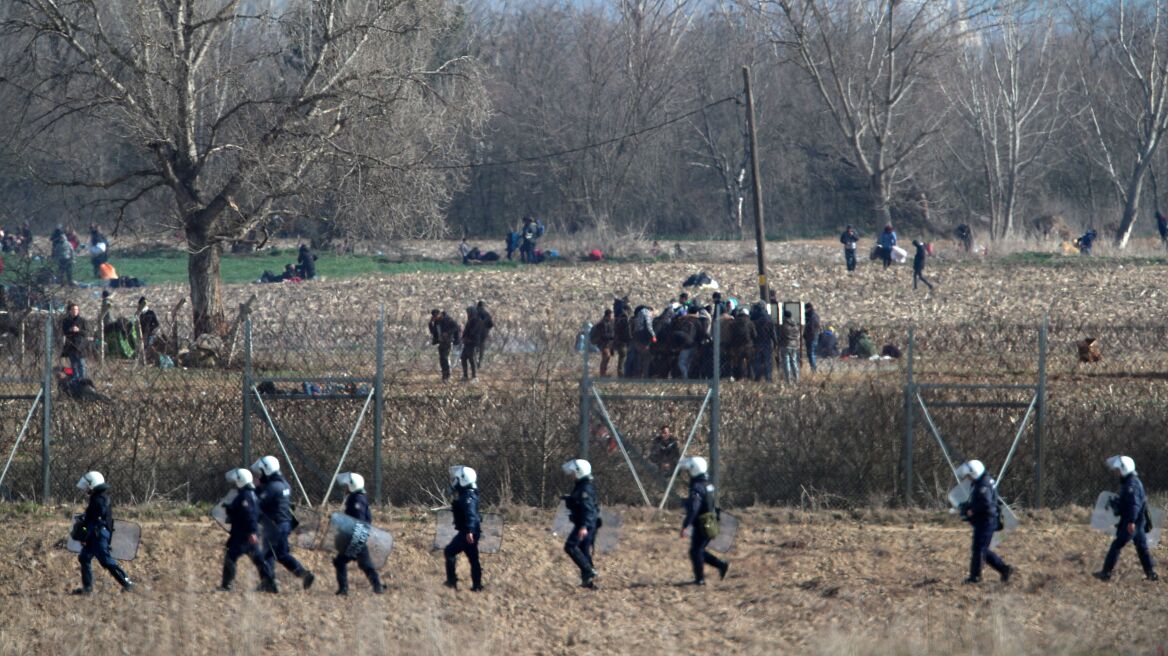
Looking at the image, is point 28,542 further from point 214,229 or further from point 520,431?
point 214,229

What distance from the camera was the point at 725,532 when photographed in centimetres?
1262

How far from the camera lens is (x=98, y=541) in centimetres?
1141

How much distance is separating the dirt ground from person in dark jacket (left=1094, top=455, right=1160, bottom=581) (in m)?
0.30

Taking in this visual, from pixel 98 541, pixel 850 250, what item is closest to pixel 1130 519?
pixel 98 541

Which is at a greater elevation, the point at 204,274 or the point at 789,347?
the point at 204,274

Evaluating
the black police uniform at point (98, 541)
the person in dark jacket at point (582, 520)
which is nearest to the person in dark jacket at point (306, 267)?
the black police uniform at point (98, 541)

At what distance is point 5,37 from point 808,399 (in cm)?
1651

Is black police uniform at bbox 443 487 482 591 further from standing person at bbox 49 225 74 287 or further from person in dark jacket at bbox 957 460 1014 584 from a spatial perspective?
standing person at bbox 49 225 74 287

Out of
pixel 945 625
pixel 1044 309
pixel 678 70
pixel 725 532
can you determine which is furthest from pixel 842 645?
pixel 678 70

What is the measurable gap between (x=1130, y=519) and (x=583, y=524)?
178 inches

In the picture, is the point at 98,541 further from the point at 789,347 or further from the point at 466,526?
the point at 789,347

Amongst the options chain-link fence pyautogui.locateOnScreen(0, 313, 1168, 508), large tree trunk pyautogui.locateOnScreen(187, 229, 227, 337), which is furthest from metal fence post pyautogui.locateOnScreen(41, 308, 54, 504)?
large tree trunk pyautogui.locateOnScreen(187, 229, 227, 337)

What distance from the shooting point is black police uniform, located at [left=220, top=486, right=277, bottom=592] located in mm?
11312

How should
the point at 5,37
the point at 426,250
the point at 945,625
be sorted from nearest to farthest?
the point at 945,625 < the point at 5,37 < the point at 426,250
